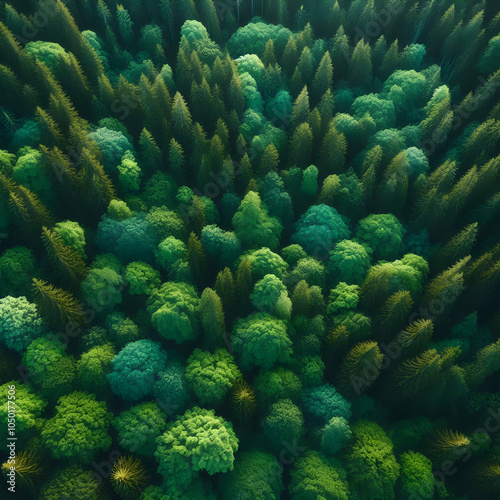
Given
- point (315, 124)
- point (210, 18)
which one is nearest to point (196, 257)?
point (315, 124)

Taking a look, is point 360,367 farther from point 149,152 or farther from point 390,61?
point 390,61

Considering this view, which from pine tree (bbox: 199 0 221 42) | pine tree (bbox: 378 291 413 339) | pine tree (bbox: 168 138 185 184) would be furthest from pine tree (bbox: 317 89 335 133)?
pine tree (bbox: 378 291 413 339)

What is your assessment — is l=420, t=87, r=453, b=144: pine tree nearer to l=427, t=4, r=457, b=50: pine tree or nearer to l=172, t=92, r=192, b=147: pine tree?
l=427, t=4, r=457, b=50: pine tree

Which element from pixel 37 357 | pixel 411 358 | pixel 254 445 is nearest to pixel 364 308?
pixel 411 358

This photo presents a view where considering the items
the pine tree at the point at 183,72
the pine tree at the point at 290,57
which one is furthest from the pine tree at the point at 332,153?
the pine tree at the point at 183,72

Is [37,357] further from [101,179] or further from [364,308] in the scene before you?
[364,308]

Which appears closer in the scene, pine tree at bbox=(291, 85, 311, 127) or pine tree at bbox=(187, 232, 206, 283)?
pine tree at bbox=(187, 232, 206, 283)
